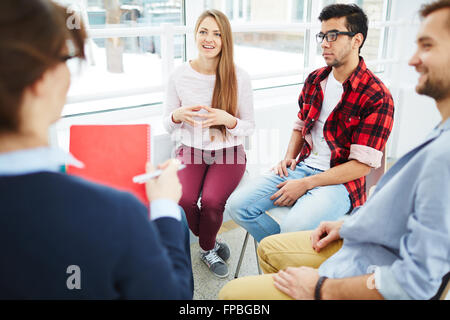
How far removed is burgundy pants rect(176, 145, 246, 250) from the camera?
1637 millimetres

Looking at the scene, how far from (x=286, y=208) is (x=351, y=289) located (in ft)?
2.28

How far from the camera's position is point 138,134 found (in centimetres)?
92

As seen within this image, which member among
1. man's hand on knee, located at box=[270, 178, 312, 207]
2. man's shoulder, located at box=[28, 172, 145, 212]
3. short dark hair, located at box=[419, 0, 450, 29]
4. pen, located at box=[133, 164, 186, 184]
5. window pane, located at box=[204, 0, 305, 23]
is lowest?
man's hand on knee, located at box=[270, 178, 312, 207]

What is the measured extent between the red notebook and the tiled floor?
95 centimetres

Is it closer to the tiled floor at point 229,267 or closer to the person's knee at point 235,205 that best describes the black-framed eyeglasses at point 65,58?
the person's knee at point 235,205

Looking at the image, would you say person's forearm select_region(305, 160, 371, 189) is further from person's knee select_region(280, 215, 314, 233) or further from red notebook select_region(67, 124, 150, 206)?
red notebook select_region(67, 124, 150, 206)

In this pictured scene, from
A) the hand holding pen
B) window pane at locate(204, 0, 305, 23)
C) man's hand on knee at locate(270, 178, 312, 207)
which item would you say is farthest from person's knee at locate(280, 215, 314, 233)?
window pane at locate(204, 0, 305, 23)

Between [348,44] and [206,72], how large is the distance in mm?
669

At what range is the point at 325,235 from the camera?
1.23m

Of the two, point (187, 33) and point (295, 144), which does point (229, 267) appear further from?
point (187, 33)

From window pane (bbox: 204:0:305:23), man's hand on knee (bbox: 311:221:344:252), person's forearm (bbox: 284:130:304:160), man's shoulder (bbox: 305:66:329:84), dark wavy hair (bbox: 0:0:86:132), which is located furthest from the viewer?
window pane (bbox: 204:0:305:23)

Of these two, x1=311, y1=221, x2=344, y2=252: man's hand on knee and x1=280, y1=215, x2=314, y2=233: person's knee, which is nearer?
x1=311, y1=221, x2=344, y2=252: man's hand on knee

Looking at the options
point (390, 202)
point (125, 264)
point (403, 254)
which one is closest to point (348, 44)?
point (390, 202)

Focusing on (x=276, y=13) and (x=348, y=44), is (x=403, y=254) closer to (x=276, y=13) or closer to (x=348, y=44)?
(x=348, y=44)
